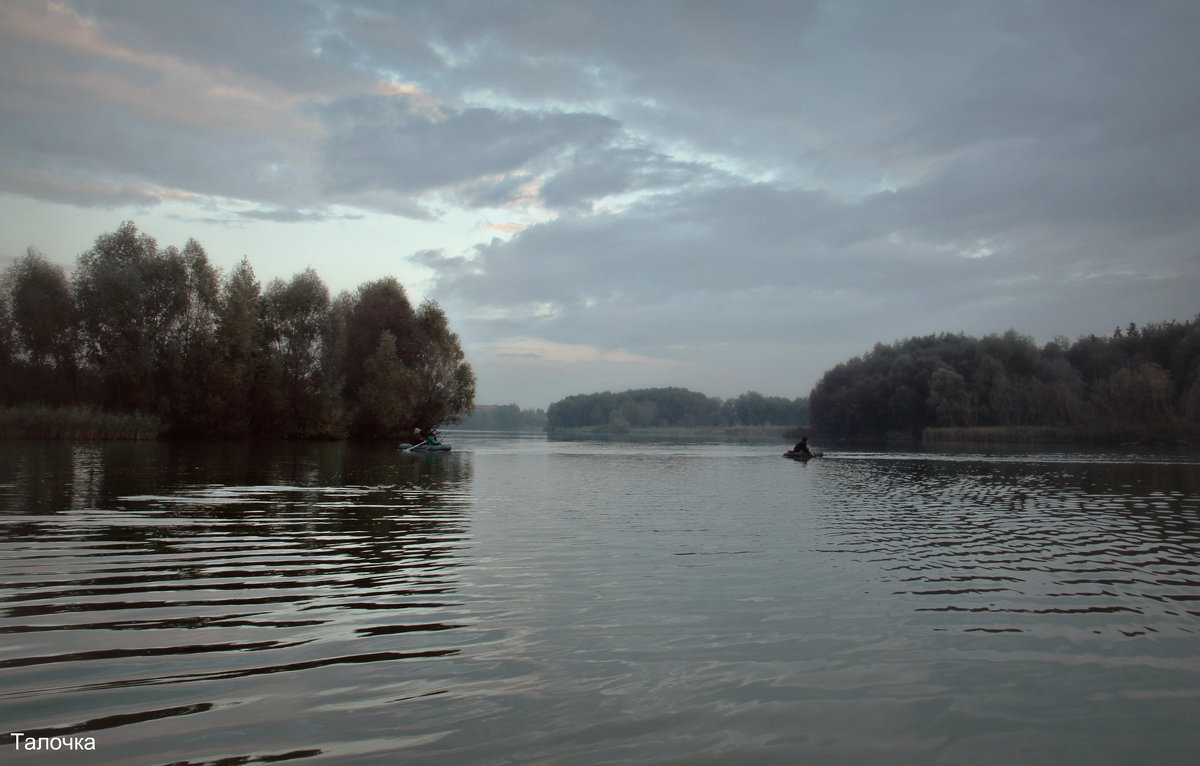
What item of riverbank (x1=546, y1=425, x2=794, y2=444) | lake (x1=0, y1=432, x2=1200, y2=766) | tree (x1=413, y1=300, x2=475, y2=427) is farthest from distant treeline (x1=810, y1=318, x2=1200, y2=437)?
lake (x1=0, y1=432, x2=1200, y2=766)

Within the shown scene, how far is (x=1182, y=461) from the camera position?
41.7 meters

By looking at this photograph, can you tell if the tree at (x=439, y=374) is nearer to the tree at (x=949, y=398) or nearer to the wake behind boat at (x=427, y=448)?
the wake behind boat at (x=427, y=448)

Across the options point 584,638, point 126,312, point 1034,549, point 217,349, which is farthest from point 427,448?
point 584,638

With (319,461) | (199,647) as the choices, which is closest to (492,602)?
(199,647)

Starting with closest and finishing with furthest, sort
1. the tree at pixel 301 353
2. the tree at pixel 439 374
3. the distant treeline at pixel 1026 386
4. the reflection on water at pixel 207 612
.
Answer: the reflection on water at pixel 207 612, the tree at pixel 301 353, the tree at pixel 439 374, the distant treeline at pixel 1026 386

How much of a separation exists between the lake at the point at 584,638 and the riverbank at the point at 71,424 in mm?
33877

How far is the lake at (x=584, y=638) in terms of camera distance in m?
4.76

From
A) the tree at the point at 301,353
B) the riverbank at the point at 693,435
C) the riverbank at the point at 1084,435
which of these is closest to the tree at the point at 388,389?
the tree at the point at 301,353

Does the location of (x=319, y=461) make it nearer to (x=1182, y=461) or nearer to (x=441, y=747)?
(x=441, y=747)

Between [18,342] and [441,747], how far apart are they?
195ft

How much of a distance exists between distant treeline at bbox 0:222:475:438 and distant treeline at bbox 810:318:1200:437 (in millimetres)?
67636

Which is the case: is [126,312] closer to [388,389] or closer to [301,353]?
[301,353]

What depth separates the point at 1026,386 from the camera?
9194 cm

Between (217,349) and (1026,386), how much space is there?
91.8m
